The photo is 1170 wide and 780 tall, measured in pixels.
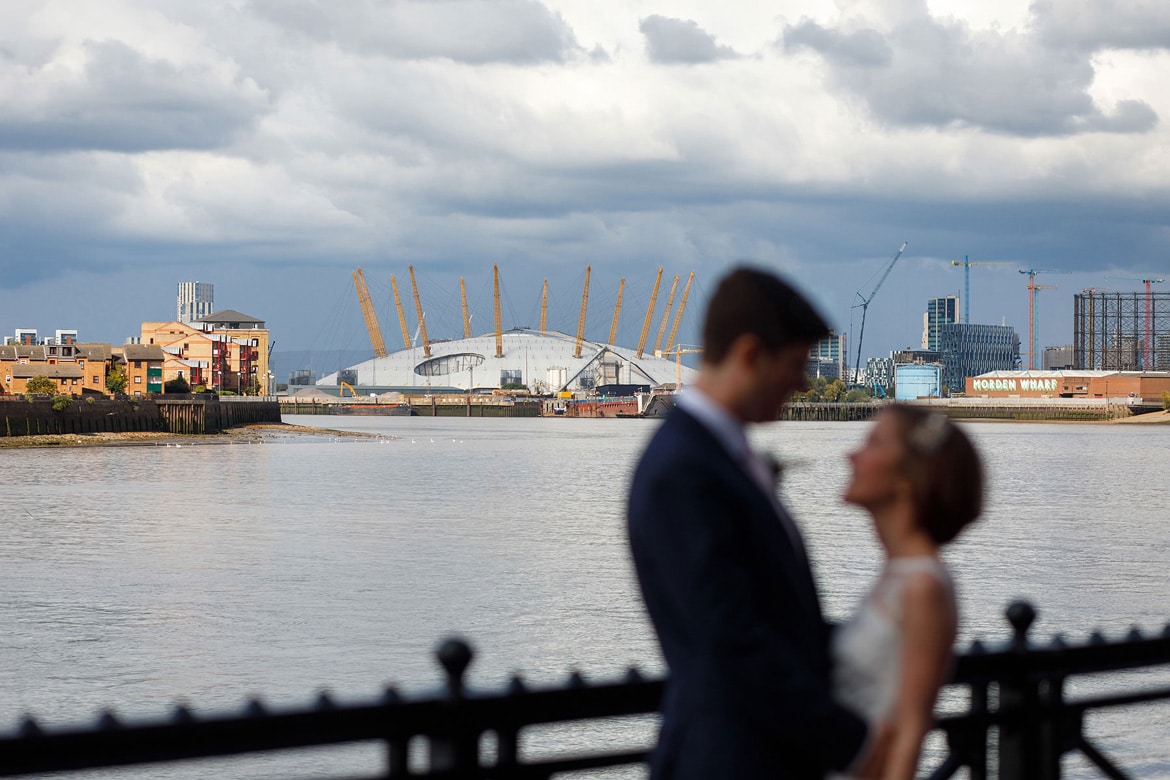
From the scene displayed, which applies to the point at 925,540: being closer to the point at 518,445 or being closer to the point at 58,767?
the point at 58,767

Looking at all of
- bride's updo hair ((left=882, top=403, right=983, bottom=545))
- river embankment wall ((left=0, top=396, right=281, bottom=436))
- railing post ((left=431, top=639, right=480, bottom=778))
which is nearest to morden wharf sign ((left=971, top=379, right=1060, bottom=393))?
river embankment wall ((left=0, top=396, right=281, bottom=436))

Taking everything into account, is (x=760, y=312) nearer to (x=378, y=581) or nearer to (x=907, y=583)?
(x=907, y=583)

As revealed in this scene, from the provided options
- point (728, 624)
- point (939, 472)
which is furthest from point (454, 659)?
point (939, 472)

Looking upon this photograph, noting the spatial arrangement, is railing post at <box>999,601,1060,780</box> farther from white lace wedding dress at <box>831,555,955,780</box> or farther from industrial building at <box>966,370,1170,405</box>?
industrial building at <box>966,370,1170,405</box>

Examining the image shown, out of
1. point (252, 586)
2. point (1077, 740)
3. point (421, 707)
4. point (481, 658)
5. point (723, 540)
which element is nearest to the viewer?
point (723, 540)

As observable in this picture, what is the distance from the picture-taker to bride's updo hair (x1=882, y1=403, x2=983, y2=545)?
233cm

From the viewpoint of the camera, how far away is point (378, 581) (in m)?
25.0

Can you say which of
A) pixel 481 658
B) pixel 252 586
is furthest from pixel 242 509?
pixel 481 658

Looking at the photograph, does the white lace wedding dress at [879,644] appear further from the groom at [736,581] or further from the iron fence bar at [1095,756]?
the iron fence bar at [1095,756]

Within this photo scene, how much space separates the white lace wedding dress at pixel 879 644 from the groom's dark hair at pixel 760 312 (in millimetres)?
426

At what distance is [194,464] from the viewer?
68.5 metres

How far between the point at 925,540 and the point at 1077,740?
77.2 inches

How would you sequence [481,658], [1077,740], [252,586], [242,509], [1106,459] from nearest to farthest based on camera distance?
[1077,740] → [481,658] → [252,586] → [242,509] → [1106,459]

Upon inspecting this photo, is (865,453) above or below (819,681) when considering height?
above
